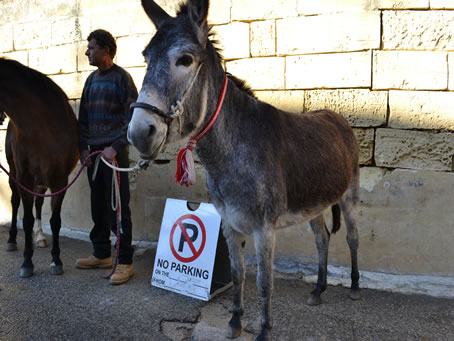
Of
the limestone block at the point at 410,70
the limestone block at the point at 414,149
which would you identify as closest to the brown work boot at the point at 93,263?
the limestone block at the point at 414,149

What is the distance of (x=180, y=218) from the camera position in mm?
3369

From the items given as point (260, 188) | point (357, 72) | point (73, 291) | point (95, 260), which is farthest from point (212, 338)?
point (357, 72)

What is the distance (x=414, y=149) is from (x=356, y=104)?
28.6 inches

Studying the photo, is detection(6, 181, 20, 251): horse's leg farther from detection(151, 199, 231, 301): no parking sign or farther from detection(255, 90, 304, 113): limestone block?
detection(255, 90, 304, 113): limestone block

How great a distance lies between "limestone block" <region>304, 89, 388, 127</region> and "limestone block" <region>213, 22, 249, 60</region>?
3.03 feet

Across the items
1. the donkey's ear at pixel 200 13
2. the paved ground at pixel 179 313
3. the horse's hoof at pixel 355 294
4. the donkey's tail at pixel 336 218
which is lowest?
the paved ground at pixel 179 313

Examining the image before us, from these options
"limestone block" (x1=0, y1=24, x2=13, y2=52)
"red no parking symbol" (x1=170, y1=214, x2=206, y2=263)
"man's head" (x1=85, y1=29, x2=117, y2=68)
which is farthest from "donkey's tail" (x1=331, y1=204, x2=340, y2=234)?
"limestone block" (x1=0, y1=24, x2=13, y2=52)

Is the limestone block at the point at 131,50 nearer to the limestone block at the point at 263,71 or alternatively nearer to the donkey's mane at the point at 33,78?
the donkey's mane at the point at 33,78

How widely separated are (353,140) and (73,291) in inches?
119

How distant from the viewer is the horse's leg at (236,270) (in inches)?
97.3

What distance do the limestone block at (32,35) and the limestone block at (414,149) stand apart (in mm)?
4814

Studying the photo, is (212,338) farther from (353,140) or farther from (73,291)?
(353,140)

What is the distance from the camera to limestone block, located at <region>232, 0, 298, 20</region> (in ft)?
12.1

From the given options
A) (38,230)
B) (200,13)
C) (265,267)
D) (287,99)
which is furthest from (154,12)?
(38,230)
